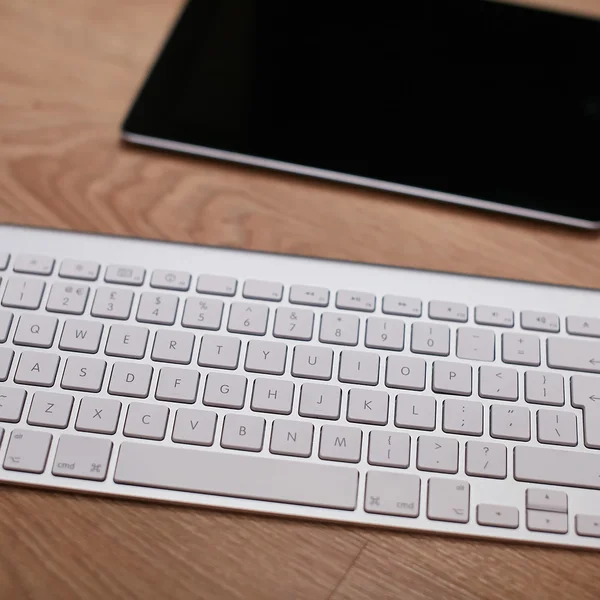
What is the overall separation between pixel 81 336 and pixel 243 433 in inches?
4.7

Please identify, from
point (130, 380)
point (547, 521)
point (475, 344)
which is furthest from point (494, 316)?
point (130, 380)

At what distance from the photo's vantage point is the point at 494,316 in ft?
1.29

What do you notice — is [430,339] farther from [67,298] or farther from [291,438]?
[67,298]

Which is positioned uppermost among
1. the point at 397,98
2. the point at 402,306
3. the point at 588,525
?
the point at 397,98

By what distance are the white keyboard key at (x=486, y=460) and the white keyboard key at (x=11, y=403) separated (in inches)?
10.2

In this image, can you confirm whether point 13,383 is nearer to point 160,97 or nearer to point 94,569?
point 94,569

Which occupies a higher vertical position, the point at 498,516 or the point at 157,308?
the point at 157,308

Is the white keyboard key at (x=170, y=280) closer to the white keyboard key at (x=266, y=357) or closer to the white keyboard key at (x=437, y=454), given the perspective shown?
the white keyboard key at (x=266, y=357)

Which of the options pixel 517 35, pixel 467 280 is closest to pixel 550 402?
pixel 467 280

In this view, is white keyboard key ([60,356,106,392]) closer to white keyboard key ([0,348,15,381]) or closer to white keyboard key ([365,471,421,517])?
white keyboard key ([0,348,15,381])

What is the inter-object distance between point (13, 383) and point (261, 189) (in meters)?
0.21

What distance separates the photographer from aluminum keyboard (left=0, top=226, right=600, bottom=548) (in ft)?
1.11

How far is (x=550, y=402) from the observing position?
365 mm

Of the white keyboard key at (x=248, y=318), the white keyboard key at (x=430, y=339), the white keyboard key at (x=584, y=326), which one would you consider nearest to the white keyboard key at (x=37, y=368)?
the white keyboard key at (x=248, y=318)
